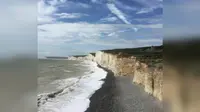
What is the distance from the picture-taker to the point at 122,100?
2330 millimetres

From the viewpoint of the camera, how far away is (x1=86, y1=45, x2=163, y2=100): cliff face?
2.31 meters

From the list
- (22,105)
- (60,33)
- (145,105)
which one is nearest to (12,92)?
(22,105)

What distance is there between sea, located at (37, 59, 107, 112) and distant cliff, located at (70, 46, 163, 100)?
0.12 m

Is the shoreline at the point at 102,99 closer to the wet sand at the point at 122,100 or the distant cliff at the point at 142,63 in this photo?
the wet sand at the point at 122,100

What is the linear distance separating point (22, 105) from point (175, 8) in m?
1.49

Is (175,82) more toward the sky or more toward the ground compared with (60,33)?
more toward the ground

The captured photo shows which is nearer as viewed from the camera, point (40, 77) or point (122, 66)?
point (40, 77)

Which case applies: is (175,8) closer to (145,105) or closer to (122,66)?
(122,66)

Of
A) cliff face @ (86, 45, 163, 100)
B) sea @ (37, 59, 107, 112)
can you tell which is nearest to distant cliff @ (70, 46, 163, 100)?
cliff face @ (86, 45, 163, 100)

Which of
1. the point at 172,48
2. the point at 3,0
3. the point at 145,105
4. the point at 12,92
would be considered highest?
the point at 3,0

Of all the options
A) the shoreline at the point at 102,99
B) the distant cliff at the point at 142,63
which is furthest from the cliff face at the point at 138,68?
the shoreline at the point at 102,99

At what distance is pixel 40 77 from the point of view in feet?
7.35

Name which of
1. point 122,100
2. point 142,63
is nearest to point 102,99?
point 122,100

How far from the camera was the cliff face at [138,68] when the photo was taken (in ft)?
7.59
